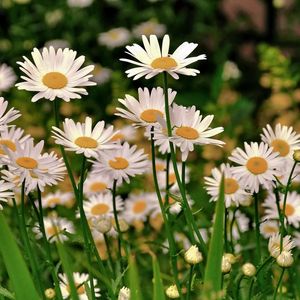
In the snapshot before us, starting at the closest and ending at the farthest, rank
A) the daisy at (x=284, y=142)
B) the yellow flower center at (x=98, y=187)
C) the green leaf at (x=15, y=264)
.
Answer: the green leaf at (x=15, y=264)
the daisy at (x=284, y=142)
the yellow flower center at (x=98, y=187)

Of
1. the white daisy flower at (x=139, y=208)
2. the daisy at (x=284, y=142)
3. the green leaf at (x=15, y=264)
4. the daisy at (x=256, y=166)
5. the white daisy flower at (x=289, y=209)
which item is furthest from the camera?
the white daisy flower at (x=139, y=208)

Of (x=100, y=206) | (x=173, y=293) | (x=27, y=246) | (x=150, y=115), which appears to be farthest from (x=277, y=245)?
(x=100, y=206)

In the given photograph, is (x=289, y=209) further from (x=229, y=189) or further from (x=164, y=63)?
(x=164, y=63)

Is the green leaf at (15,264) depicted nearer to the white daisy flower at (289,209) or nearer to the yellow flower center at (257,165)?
the yellow flower center at (257,165)

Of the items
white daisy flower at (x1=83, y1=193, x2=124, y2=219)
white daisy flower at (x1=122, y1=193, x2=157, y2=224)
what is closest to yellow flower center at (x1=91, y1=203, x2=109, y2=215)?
white daisy flower at (x1=83, y1=193, x2=124, y2=219)

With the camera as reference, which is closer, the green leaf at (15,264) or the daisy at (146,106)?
the green leaf at (15,264)

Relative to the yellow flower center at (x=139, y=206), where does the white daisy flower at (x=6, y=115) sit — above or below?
below

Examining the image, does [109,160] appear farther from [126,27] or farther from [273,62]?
[126,27]

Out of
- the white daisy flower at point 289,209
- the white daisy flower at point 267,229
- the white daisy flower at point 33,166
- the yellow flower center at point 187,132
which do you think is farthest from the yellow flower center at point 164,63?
the white daisy flower at point 267,229
